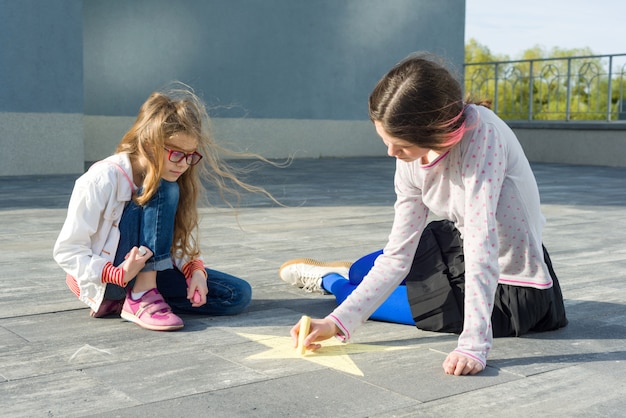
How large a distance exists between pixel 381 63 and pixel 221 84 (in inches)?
138

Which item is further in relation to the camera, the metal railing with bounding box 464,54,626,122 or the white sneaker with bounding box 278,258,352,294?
the metal railing with bounding box 464,54,626,122

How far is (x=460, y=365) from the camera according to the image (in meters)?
2.40

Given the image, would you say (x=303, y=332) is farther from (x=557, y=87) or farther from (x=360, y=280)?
(x=557, y=87)

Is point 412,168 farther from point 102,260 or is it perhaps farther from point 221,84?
point 221,84

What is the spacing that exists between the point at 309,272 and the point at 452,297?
2.99ft

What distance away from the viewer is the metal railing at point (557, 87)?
1313 cm

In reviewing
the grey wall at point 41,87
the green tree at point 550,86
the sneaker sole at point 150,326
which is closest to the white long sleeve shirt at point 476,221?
the sneaker sole at point 150,326

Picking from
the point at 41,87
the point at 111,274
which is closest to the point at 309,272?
the point at 111,274

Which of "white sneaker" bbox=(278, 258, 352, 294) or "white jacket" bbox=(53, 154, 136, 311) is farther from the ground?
"white jacket" bbox=(53, 154, 136, 311)

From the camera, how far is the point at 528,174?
2.79 metres

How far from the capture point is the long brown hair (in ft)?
7.71

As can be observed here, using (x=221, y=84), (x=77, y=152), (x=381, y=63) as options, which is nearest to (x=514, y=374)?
(x=77, y=152)

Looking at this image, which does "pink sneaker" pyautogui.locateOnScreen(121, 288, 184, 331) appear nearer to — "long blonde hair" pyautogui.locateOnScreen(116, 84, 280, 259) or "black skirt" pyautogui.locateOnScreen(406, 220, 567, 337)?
"long blonde hair" pyautogui.locateOnScreen(116, 84, 280, 259)

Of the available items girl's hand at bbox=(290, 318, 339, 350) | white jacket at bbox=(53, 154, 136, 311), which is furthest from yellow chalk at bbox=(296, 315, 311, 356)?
white jacket at bbox=(53, 154, 136, 311)
